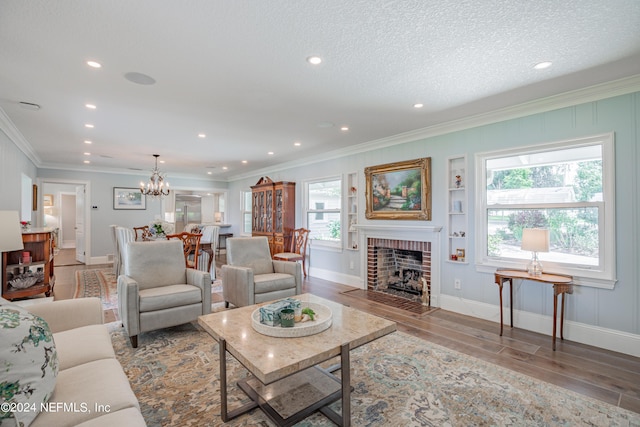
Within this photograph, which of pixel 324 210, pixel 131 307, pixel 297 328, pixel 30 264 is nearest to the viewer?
pixel 297 328

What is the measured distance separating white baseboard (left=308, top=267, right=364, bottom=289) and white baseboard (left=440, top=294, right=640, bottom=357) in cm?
153

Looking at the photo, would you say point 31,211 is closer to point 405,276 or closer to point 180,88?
point 180,88

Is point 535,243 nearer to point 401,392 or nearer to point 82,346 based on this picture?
point 401,392

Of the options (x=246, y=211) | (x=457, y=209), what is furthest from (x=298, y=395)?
(x=246, y=211)

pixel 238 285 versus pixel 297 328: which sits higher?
pixel 297 328

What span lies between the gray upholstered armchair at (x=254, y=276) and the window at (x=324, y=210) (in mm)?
1784

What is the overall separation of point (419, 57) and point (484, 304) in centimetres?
299

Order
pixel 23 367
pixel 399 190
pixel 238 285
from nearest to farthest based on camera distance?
pixel 23 367 < pixel 238 285 < pixel 399 190

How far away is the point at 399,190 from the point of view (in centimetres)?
468

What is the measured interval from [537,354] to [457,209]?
1.85 m

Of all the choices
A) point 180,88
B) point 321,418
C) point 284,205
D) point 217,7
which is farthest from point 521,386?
point 284,205

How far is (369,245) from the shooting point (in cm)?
511

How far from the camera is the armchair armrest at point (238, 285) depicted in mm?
3592

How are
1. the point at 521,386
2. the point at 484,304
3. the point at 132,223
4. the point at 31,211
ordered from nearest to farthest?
1. the point at 521,386
2. the point at 484,304
3. the point at 31,211
4. the point at 132,223
